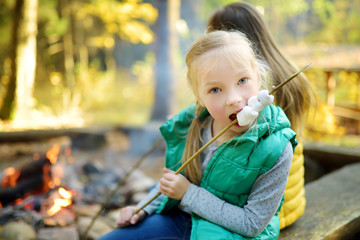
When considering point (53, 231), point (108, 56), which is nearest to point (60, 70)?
point (108, 56)

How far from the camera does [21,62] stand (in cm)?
831

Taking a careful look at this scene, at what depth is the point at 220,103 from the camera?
1239 mm

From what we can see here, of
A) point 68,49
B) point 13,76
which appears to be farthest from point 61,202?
point 68,49

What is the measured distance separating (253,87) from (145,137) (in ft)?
15.8

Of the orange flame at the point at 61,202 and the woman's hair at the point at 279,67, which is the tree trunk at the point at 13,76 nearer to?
the orange flame at the point at 61,202

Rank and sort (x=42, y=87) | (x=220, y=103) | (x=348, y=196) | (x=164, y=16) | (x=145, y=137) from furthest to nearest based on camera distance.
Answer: (x=42, y=87), (x=164, y=16), (x=145, y=137), (x=348, y=196), (x=220, y=103)

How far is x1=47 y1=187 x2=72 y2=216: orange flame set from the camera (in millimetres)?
2807

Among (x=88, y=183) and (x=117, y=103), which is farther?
(x=117, y=103)

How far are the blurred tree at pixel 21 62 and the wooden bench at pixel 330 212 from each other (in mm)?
7652

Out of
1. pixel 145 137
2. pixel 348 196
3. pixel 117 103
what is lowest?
pixel 117 103

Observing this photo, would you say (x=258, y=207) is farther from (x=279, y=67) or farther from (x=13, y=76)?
(x=13, y=76)

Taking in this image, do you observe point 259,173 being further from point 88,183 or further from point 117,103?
point 117,103

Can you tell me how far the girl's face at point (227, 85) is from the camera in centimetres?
121

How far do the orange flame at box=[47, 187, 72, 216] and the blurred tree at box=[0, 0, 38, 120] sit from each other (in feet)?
19.1
